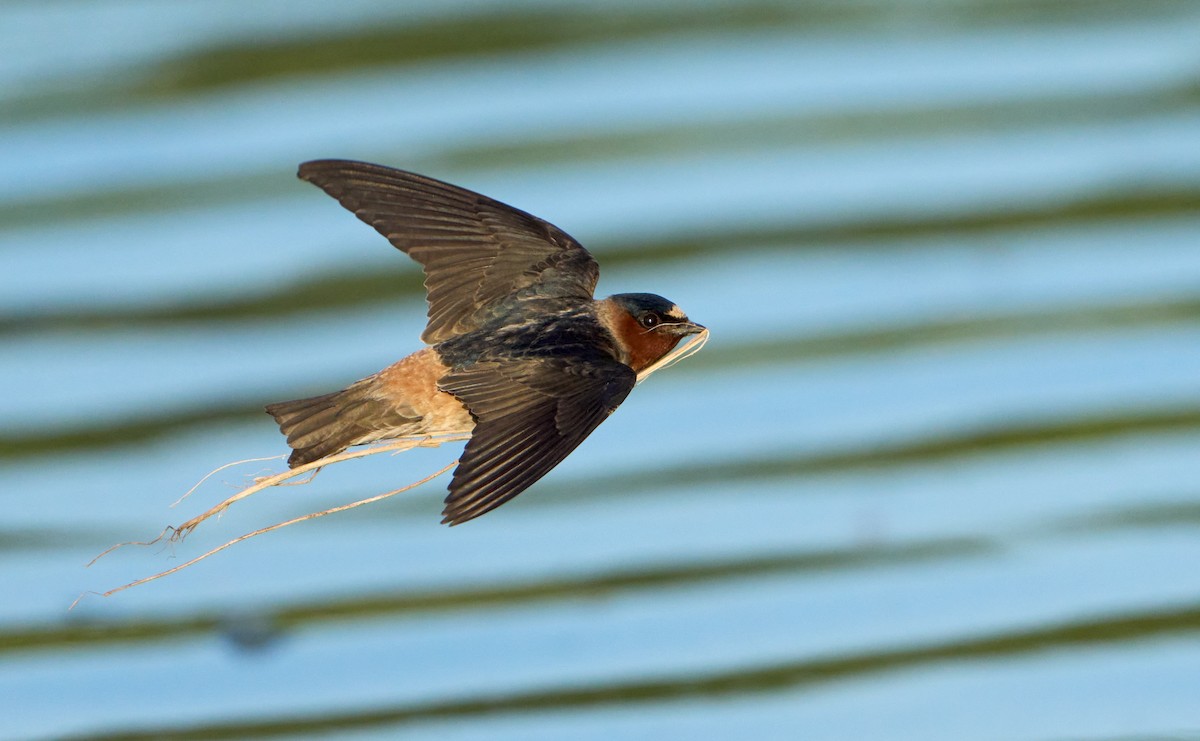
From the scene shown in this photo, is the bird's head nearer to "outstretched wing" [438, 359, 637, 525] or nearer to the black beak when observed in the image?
the black beak

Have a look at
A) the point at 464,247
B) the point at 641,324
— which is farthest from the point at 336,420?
the point at 641,324

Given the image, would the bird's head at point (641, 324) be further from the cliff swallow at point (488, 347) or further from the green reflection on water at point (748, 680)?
the green reflection on water at point (748, 680)

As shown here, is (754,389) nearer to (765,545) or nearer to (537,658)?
(765,545)

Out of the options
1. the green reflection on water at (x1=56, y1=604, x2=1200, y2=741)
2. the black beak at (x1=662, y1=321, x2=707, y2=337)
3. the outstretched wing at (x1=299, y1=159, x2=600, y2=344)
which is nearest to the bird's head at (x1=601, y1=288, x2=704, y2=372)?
the black beak at (x1=662, y1=321, x2=707, y2=337)

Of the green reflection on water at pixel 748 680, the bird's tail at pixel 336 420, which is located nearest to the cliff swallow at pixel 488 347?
the bird's tail at pixel 336 420

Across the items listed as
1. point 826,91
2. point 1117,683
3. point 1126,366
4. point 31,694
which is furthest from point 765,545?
point 826,91
